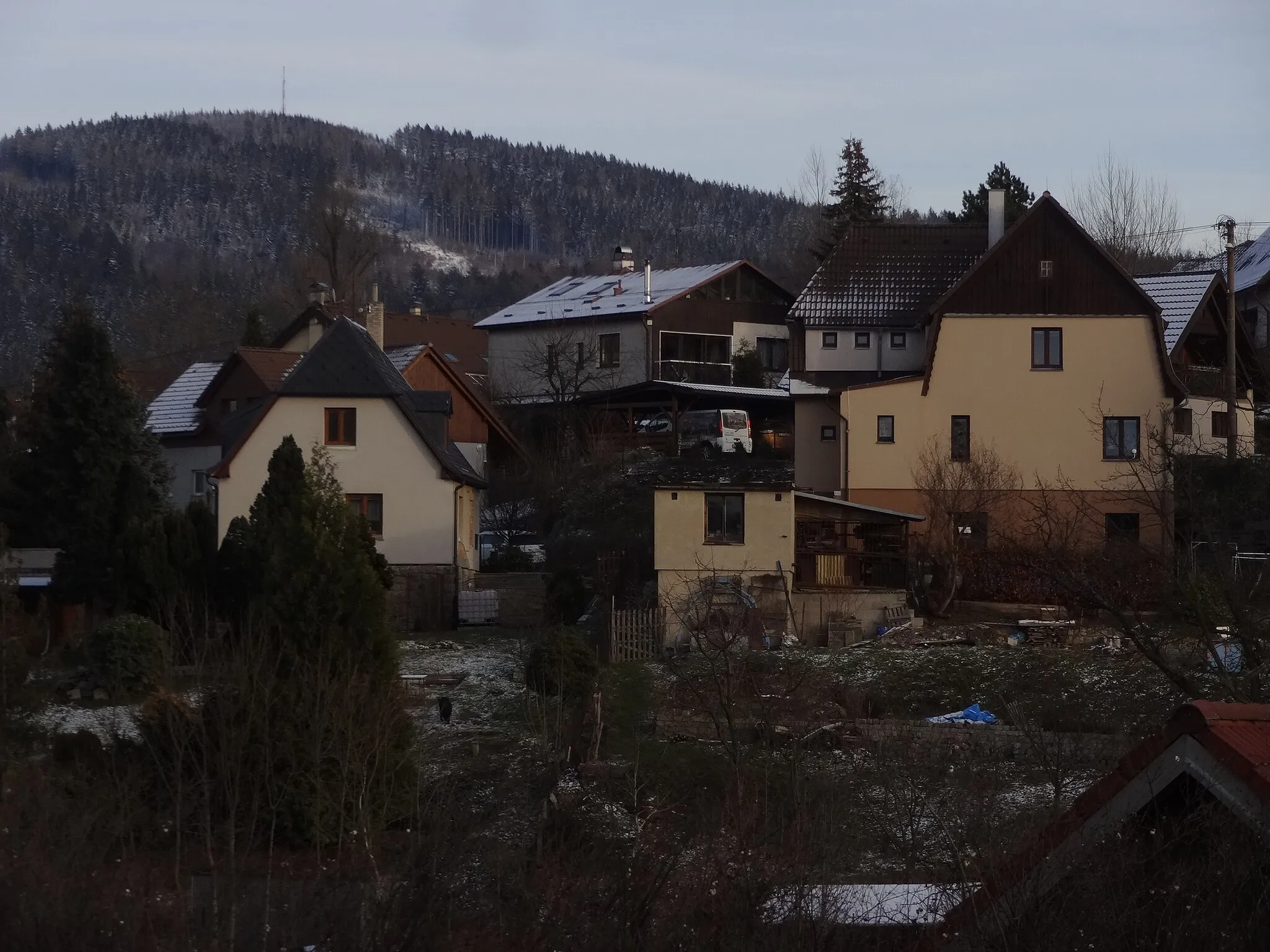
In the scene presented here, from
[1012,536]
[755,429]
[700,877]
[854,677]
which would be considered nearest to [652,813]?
[700,877]

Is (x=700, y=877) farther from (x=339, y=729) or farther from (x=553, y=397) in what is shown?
(x=553, y=397)

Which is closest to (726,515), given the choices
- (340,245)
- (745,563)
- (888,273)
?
(745,563)

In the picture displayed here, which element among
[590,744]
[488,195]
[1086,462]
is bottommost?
[590,744]

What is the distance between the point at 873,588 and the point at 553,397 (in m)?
22.9

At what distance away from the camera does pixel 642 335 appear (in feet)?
191

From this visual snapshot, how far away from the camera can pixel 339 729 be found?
17594 millimetres

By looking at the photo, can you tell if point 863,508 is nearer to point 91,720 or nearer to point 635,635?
point 635,635

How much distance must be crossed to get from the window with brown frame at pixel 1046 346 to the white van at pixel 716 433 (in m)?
10.5

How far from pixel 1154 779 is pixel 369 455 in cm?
3054

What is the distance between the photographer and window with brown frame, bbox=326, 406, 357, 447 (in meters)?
A: 38.3

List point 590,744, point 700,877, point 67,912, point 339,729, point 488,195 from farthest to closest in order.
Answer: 1. point 488,195
2. point 590,744
3. point 339,729
4. point 700,877
5. point 67,912

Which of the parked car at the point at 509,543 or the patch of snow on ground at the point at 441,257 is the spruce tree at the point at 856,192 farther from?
the patch of snow on ground at the point at 441,257

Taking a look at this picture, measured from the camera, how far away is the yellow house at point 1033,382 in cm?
4231

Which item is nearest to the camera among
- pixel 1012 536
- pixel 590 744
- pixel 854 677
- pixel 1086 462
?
pixel 590 744
